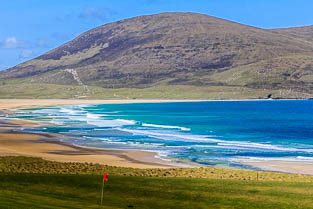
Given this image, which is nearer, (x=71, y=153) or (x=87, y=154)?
(x=87, y=154)

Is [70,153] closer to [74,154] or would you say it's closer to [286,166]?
[74,154]

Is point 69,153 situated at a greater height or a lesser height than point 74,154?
greater

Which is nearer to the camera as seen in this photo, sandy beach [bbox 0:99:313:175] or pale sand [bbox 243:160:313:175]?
pale sand [bbox 243:160:313:175]

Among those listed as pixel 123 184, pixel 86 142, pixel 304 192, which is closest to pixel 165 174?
pixel 123 184

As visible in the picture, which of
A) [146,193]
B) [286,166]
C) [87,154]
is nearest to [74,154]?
[87,154]

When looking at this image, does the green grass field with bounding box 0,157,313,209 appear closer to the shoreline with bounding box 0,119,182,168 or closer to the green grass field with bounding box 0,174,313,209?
the green grass field with bounding box 0,174,313,209

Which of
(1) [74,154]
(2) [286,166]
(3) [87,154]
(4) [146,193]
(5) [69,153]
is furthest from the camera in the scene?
(5) [69,153]

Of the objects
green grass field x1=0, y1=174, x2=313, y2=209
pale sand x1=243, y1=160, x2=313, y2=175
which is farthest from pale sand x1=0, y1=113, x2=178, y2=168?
green grass field x1=0, y1=174, x2=313, y2=209

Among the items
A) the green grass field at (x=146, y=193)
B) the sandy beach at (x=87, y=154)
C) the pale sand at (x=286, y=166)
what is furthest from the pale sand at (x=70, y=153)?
the green grass field at (x=146, y=193)

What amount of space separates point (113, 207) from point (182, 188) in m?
5.79

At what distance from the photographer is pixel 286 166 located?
1485 inches

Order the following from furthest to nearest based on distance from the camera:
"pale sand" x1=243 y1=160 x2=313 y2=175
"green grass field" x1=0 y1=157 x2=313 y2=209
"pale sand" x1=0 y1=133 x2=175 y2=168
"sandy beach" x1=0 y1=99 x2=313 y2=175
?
"pale sand" x1=0 y1=133 x2=175 y2=168
"sandy beach" x1=0 y1=99 x2=313 y2=175
"pale sand" x1=243 y1=160 x2=313 y2=175
"green grass field" x1=0 y1=157 x2=313 y2=209

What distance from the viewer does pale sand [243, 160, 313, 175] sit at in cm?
3591

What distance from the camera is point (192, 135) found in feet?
210
